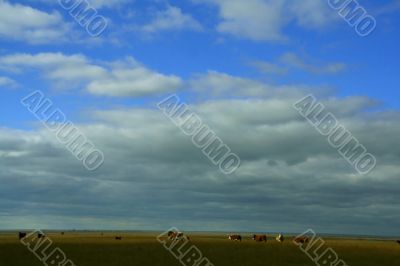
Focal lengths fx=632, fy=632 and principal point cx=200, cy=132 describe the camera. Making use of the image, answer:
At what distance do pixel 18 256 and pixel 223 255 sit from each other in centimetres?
1419

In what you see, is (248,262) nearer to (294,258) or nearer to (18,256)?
(294,258)

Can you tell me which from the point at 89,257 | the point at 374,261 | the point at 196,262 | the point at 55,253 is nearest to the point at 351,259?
the point at 374,261

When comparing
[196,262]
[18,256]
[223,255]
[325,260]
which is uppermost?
[325,260]

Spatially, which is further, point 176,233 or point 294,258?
point 176,233

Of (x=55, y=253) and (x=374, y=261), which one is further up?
(x=374, y=261)

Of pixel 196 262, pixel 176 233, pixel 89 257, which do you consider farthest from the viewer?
pixel 176 233

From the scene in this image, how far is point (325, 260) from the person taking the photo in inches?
1756

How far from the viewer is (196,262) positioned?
1502 inches

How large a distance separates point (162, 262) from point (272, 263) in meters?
7.14

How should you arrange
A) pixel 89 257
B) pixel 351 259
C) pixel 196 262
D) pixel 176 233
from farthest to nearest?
pixel 176 233, pixel 351 259, pixel 89 257, pixel 196 262

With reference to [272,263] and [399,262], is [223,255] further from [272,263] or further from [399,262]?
[399,262]

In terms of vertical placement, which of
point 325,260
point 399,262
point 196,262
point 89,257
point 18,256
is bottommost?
point 18,256

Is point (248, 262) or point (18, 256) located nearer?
point (248, 262)

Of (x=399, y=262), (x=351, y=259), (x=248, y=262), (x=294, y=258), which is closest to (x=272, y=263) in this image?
(x=248, y=262)
